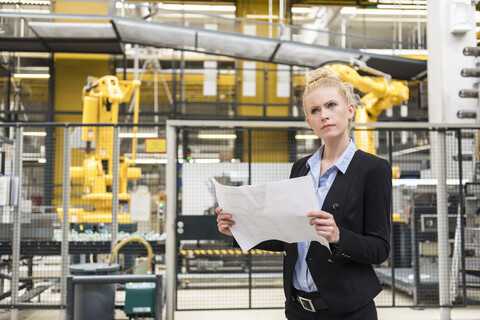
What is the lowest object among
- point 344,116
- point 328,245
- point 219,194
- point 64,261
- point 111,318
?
point 111,318

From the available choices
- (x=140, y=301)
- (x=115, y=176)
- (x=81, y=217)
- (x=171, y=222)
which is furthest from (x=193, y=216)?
(x=81, y=217)

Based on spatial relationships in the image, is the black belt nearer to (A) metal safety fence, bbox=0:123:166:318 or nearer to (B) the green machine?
(A) metal safety fence, bbox=0:123:166:318

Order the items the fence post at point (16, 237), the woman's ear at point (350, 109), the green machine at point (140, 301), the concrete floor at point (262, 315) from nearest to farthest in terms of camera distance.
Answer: the woman's ear at point (350, 109) < the green machine at point (140, 301) < the fence post at point (16, 237) < the concrete floor at point (262, 315)

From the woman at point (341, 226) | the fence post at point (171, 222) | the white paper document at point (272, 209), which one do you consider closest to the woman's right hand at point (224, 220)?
the white paper document at point (272, 209)

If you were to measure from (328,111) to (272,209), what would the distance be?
1.20ft

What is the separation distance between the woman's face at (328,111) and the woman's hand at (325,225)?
1.06ft

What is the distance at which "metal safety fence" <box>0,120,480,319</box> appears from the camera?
5.28 m

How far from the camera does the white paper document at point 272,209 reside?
1483 millimetres

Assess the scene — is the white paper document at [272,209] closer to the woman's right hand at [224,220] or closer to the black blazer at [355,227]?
the woman's right hand at [224,220]

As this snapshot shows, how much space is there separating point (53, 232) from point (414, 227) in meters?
4.52

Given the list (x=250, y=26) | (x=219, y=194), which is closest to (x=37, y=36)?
(x=250, y=26)

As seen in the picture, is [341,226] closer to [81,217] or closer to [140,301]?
[140,301]

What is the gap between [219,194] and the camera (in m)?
1.67

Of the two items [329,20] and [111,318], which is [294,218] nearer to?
[111,318]
